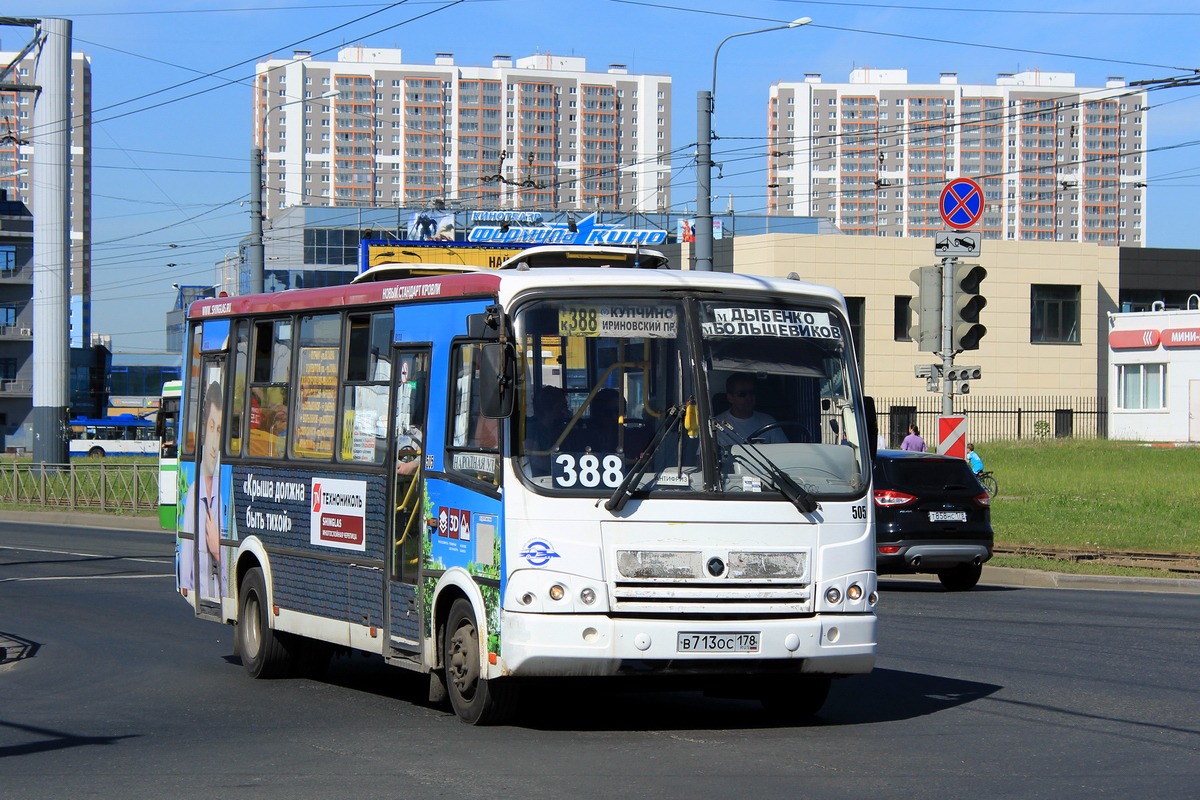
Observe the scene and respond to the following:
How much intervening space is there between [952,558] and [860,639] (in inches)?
427

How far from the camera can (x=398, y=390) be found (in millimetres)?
10477

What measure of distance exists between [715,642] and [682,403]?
133 cm

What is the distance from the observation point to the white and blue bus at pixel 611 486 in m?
8.87

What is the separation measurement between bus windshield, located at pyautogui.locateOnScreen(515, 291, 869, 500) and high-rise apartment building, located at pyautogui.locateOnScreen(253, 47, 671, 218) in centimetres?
18306

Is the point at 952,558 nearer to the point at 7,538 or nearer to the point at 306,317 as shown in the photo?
the point at 306,317

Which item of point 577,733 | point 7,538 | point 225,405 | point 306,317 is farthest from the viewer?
point 7,538

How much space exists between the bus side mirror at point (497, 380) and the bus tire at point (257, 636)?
13.1ft

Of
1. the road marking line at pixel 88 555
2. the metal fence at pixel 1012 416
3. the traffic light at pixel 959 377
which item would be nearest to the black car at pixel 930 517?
the traffic light at pixel 959 377

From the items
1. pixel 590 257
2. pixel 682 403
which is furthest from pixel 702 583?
pixel 590 257

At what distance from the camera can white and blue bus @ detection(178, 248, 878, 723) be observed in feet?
29.1

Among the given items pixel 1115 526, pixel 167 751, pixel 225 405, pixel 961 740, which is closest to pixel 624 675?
pixel 961 740

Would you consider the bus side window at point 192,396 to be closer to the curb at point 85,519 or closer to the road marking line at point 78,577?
the road marking line at point 78,577

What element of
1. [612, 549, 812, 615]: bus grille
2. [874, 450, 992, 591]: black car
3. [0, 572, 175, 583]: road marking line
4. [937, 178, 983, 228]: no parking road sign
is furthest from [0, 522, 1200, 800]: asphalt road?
[0, 572, 175, 583]: road marking line

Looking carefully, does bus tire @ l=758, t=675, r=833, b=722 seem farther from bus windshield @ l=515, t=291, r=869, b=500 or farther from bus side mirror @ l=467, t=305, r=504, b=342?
bus side mirror @ l=467, t=305, r=504, b=342
